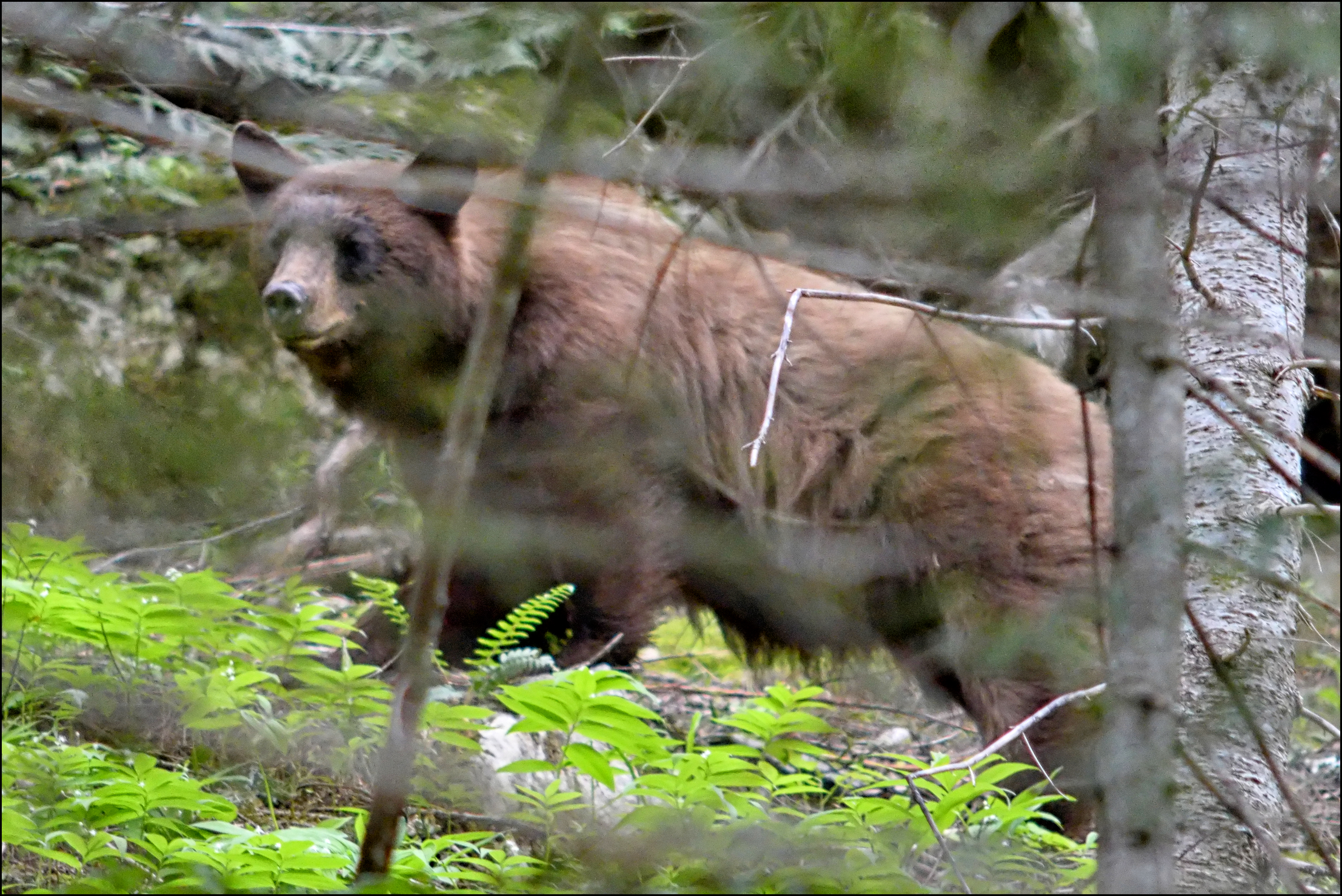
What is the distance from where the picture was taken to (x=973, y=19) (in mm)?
3109

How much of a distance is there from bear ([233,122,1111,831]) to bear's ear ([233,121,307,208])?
2cm

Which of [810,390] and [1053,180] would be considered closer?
[1053,180]

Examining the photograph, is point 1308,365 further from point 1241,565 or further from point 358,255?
point 358,255

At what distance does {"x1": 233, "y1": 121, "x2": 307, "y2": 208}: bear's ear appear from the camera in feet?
14.4

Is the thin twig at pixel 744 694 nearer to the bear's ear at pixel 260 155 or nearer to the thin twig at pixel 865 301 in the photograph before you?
the bear's ear at pixel 260 155

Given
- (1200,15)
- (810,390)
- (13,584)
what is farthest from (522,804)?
(1200,15)

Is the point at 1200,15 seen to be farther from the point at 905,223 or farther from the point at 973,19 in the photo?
the point at 973,19

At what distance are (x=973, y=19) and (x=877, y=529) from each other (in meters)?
2.36

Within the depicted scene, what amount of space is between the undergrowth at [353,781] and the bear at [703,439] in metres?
1.07

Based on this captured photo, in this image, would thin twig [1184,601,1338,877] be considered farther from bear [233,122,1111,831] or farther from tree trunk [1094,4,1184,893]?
bear [233,122,1111,831]

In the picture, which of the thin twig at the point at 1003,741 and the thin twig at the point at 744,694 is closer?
the thin twig at the point at 1003,741

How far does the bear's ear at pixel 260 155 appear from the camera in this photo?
4383 mm

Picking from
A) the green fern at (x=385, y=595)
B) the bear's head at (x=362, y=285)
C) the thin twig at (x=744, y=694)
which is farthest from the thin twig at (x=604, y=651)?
the green fern at (x=385, y=595)

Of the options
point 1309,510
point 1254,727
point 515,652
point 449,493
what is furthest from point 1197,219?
point 515,652
